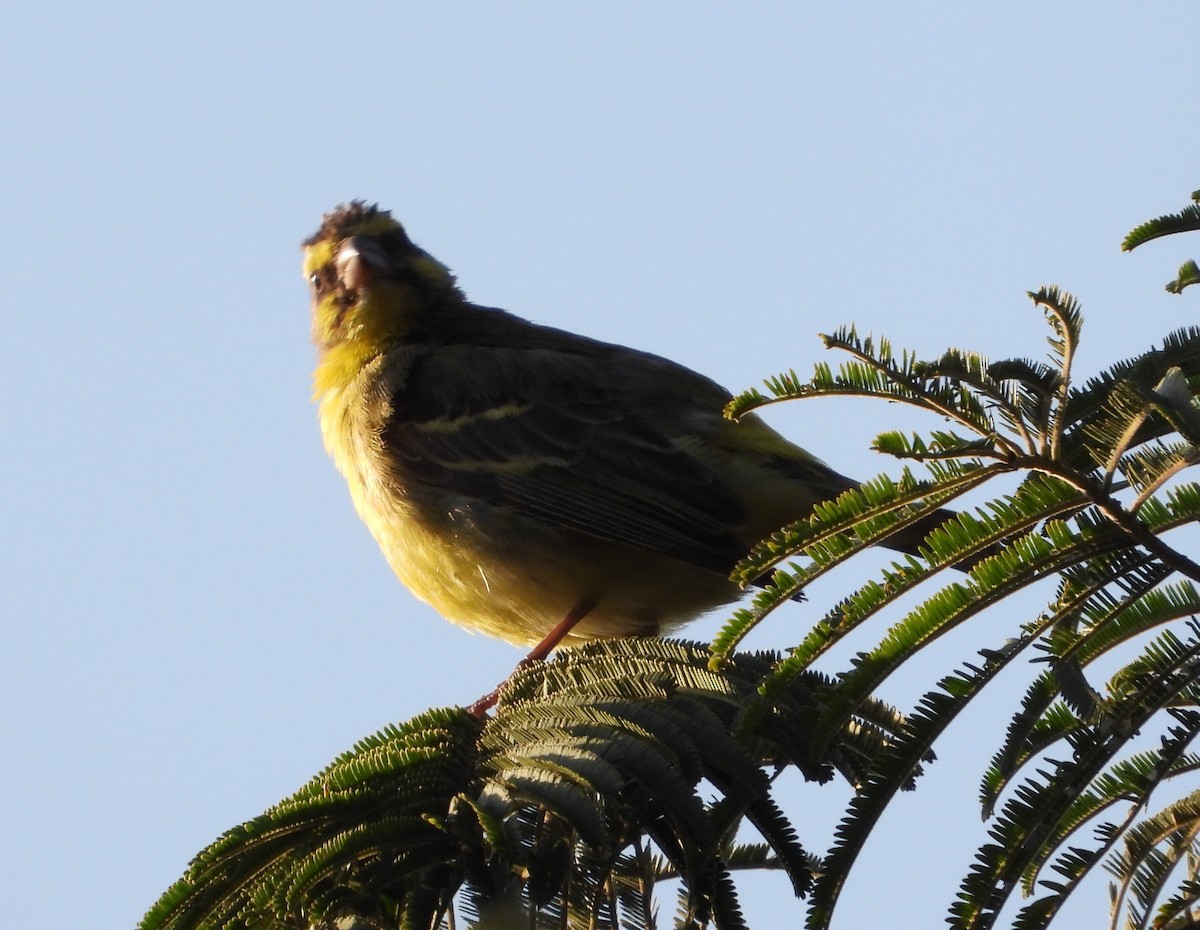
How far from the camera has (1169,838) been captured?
10.8 ft

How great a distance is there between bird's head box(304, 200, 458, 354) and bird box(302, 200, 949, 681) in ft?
1.09

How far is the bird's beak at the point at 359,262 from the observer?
25.4ft

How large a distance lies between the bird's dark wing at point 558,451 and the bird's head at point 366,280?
1.85 feet

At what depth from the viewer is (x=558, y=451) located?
6.46 metres

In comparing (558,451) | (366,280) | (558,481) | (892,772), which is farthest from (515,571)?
(892,772)

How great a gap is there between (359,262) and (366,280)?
0.12m

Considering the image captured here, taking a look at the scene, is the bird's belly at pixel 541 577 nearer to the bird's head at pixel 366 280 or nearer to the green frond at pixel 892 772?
the bird's head at pixel 366 280

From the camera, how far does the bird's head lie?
766cm

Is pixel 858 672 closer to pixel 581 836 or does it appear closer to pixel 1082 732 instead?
pixel 1082 732

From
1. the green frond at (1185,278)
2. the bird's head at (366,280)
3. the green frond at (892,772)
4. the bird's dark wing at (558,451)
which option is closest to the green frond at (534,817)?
the green frond at (892,772)

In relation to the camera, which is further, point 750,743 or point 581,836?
point 750,743

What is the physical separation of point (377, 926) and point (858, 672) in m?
1.21

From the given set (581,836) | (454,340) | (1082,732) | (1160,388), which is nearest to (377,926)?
(581,836)

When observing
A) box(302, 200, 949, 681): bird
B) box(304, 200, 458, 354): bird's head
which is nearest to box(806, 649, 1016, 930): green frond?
box(302, 200, 949, 681): bird
